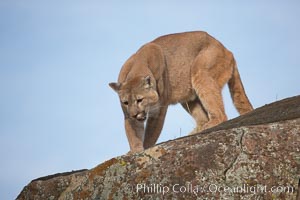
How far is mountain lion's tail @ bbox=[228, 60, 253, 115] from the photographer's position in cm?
1109

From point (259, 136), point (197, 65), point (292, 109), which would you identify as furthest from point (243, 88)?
point (259, 136)

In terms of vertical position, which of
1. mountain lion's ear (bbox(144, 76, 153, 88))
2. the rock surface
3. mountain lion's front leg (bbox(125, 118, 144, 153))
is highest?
mountain lion's ear (bbox(144, 76, 153, 88))

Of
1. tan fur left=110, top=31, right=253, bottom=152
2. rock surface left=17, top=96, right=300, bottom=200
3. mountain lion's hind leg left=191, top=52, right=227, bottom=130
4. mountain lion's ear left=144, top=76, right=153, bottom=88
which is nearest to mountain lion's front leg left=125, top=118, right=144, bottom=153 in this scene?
tan fur left=110, top=31, right=253, bottom=152

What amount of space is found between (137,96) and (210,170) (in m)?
5.53

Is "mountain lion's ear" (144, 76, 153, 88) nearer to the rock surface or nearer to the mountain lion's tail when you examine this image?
the mountain lion's tail

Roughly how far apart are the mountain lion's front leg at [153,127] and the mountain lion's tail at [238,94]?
165cm

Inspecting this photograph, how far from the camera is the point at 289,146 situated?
441 cm

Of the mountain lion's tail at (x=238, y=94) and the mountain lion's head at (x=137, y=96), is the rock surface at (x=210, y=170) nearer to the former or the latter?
the mountain lion's head at (x=137, y=96)

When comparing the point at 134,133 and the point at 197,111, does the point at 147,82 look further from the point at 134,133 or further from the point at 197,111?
the point at 197,111

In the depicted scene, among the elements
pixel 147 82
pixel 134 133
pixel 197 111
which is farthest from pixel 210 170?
pixel 197 111

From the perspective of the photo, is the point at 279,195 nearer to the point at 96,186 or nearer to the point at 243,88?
the point at 96,186

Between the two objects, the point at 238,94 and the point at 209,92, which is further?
the point at 238,94

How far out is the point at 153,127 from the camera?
10.4 metres

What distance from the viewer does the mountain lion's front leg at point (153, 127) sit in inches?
411
